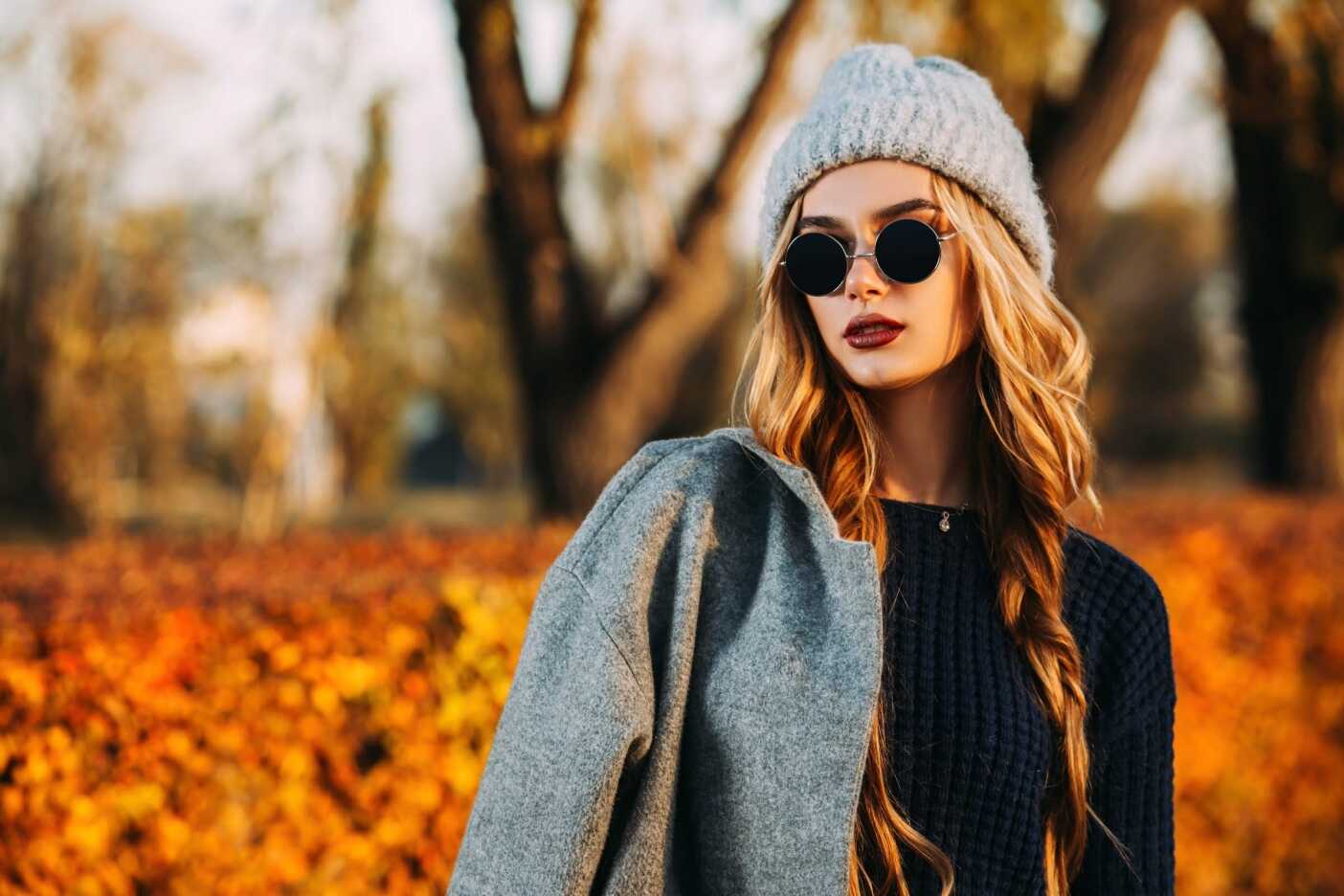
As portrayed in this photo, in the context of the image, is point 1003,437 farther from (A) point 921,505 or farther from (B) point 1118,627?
(B) point 1118,627

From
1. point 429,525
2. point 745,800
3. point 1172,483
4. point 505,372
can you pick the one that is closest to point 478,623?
point 745,800

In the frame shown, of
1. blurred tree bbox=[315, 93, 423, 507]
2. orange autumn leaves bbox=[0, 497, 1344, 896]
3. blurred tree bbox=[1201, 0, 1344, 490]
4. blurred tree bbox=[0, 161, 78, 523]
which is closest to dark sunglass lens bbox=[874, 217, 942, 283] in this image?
orange autumn leaves bbox=[0, 497, 1344, 896]

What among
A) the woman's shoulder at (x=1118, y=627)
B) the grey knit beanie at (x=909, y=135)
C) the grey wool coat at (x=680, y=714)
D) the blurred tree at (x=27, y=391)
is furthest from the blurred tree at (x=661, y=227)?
the blurred tree at (x=27, y=391)

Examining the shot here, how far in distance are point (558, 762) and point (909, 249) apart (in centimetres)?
83

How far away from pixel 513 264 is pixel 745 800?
194 inches

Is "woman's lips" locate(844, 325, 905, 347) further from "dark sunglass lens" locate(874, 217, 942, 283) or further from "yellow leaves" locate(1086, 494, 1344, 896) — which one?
"yellow leaves" locate(1086, 494, 1344, 896)

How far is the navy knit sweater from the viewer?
5.65 ft

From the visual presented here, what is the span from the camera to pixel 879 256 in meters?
1.73

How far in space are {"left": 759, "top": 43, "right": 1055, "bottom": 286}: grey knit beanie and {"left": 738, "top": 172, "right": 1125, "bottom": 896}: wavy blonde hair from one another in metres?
0.03

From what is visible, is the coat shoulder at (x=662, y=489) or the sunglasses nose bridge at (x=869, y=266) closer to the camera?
the coat shoulder at (x=662, y=489)

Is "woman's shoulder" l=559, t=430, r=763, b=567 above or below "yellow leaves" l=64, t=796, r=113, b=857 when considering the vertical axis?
above

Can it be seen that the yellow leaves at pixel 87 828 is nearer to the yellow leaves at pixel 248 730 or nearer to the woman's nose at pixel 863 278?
the yellow leaves at pixel 248 730

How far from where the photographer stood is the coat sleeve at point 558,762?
149 cm

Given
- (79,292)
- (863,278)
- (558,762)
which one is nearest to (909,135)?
(863,278)
